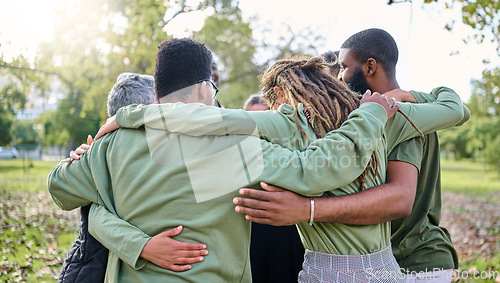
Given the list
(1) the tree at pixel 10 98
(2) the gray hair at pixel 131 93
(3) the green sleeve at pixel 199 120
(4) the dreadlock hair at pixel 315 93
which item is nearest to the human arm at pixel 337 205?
(4) the dreadlock hair at pixel 315 93

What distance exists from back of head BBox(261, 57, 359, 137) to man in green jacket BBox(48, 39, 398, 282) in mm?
140

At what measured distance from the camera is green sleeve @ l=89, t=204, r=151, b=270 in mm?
1875

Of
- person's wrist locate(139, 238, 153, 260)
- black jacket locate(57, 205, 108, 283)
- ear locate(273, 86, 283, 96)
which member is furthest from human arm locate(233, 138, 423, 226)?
black jacket locate(57, 205, 108, 283)

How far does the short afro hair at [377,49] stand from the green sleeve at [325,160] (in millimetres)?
851

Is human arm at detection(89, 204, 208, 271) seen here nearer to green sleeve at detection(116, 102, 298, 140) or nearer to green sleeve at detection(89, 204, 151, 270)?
green sleeve at detection(89, 204, 151, 270)

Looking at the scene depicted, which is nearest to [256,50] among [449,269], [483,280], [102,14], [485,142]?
[102,14]

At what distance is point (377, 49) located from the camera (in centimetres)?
270

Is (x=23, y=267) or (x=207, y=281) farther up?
(x=207, y=281)

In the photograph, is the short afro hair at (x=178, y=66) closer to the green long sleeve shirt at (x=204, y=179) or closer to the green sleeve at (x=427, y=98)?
the green long sleeve shirt at (x=204, y=179)

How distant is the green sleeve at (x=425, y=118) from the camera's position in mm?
2295

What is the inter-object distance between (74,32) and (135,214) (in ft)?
32.8

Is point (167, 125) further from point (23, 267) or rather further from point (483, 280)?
point (483, 280)

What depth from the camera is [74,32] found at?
1076 centimetres

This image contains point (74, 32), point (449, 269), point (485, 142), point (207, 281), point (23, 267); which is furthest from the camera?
point (485, 142)
